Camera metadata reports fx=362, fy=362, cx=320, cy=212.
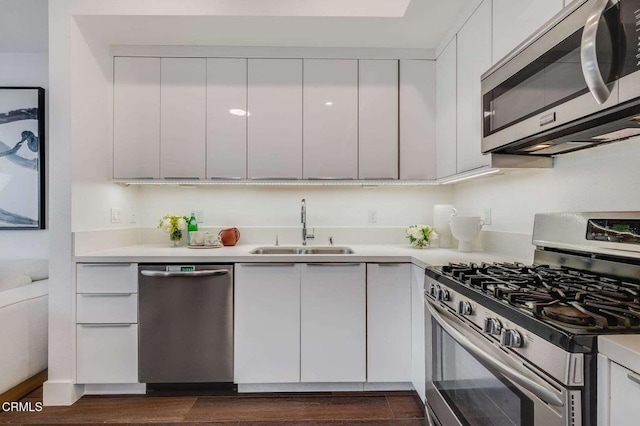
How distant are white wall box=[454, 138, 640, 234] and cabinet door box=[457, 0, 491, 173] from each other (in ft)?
0.96

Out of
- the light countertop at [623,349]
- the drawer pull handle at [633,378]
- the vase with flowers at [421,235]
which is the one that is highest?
the vase with flowers at [421,235]

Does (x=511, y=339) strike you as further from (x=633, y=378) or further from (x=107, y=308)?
(x=107, y=308)

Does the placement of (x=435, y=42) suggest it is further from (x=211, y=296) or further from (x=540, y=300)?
(x=211, y=296)

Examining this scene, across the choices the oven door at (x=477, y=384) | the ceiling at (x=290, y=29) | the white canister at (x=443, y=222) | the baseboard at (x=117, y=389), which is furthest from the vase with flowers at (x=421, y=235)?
the baseboard at (x=117, y=389)

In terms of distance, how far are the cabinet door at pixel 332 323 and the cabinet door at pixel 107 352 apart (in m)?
1.03

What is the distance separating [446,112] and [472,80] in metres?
0.39

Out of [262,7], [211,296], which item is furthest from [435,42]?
[211,296]

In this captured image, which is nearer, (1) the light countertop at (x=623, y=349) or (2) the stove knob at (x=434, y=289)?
(1) the light countertop at (x=623, y=349)

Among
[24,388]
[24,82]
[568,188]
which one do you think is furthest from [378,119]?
[24,388]

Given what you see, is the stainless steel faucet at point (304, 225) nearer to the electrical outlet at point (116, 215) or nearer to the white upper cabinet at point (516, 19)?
the electrical outlet at point (116, 215)

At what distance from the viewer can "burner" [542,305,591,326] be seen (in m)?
0.85

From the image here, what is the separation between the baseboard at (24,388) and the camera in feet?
7.14

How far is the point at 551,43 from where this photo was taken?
1.24 meters

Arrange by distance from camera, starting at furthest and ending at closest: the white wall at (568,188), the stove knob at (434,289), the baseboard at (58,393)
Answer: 1. the baseboard at (58,393)
2. the stove knob at (434,289)
3. the white wall at (568,188)
